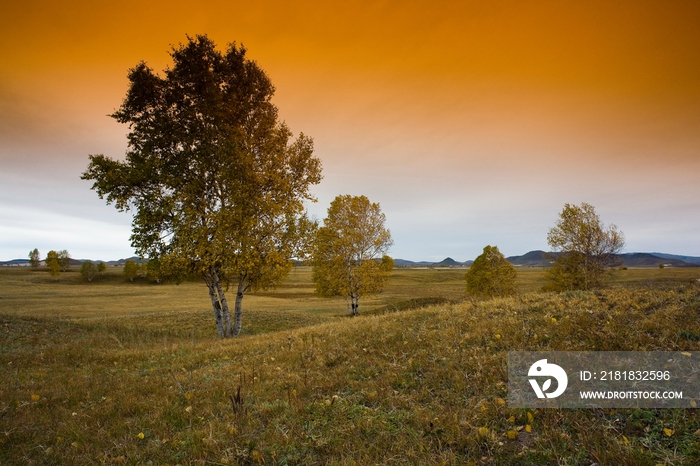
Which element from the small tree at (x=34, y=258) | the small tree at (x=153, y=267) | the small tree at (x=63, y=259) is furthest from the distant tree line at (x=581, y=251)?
the small tree at (x=34, y=258)

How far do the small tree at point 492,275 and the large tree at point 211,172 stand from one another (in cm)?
3025

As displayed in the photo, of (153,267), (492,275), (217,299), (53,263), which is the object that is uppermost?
(53,263)

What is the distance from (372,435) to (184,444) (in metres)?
2.66

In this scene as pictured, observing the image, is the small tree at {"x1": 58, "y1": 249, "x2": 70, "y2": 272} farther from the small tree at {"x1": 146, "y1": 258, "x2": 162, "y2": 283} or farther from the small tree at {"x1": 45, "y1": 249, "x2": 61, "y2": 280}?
the small tree at {"x1": 146, "y1": 258, "x2": 162, "y2": 283}

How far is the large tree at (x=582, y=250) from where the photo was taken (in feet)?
99.5

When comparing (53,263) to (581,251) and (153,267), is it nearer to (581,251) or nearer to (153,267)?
(153,267)

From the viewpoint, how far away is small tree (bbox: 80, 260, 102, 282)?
281ft

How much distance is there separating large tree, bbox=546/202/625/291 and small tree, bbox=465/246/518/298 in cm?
687

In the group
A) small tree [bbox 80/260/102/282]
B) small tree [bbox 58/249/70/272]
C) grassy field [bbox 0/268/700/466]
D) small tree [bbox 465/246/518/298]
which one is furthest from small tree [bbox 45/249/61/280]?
small tree [bbox 465/246/518/298]

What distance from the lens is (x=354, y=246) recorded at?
2997 centimetres

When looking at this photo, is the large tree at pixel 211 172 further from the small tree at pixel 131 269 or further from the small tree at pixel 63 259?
the small tree at pixel 63 259

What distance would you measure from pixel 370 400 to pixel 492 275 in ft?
125

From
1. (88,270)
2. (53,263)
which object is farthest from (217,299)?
(53,263)

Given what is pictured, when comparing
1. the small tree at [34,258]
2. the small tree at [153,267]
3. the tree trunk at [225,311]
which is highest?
the small tree at [34,258]
